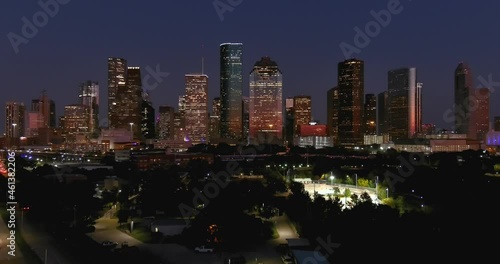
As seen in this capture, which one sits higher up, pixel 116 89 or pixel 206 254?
pixel 116 89

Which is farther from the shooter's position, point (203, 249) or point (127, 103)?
point (127, 103)

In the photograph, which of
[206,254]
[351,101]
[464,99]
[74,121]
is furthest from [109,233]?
[74,121]

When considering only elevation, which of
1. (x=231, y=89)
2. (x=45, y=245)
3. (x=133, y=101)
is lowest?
(x=45, y=245)

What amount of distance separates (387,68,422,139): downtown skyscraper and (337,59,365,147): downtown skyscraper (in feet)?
19.3

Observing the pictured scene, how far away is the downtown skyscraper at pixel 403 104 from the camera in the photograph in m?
51.9

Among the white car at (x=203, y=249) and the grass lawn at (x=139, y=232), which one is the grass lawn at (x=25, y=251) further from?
the white car at (x=203, y=249)

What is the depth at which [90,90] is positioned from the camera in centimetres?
6112

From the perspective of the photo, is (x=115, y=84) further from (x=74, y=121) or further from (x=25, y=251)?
(x=25, y=251)

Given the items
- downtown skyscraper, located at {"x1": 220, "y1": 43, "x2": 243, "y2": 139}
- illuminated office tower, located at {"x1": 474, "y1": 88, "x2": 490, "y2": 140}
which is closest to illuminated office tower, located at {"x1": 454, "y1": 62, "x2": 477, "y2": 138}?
illuminated office tower, located at {"x1": 474, "y1": 88, "x2": 490, "y2": 140}

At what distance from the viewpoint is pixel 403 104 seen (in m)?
52.2

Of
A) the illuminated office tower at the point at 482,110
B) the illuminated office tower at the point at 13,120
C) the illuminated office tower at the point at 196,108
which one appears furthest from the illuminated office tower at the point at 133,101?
the illuminated office tower at the point at 482,110

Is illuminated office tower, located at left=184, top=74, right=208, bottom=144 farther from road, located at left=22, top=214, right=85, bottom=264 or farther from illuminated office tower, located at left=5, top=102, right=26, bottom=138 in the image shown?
road, located at left=22, top=214, right=85, bottom=264

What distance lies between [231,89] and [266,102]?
420 centimetres

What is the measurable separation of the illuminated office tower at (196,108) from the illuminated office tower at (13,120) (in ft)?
55.8
